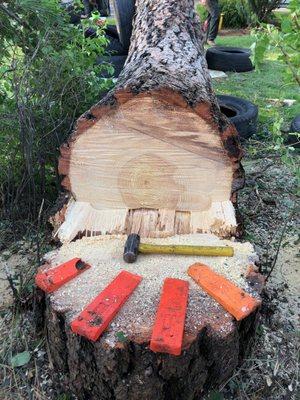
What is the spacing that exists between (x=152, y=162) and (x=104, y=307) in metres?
0.88

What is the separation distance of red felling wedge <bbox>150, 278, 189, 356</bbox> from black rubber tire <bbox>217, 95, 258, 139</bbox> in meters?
2.69

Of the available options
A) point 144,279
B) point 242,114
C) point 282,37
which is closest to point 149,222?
point 144,279

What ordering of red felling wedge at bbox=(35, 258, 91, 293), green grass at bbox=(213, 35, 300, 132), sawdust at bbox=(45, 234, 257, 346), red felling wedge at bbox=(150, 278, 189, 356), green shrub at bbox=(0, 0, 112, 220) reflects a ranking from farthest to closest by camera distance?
green grass at bbox=(213, 35, 300, 132) < green shrub at bbox=(0, 0, 112, 220) < red felling wedge at bbox=(35, 258, 91, 293) < sawdust at bbox=(45, 234, 257, 346) < red felling wedge at bbox=(150, 278, 189, 356)

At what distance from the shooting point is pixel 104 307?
167 centimetres

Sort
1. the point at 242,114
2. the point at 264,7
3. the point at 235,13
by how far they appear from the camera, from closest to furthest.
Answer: the point at 242,114, the point at 264,7, the point at 235,13

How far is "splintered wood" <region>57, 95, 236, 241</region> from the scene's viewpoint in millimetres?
2160

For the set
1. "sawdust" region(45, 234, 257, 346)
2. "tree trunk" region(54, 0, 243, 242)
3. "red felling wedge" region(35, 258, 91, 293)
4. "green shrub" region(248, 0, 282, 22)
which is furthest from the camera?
"green shrub" region(248, 0, 282, 22)

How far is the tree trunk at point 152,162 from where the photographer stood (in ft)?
7.02

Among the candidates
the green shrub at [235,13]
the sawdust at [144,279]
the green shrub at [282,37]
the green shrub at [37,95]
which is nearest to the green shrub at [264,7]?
the green shrub at [235,13]

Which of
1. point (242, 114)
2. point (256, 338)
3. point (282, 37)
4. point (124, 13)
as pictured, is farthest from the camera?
point (124, 13)

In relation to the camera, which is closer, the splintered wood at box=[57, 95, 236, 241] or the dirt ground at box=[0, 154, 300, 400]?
the dirt ground at box=[0, 154, 300, 400]

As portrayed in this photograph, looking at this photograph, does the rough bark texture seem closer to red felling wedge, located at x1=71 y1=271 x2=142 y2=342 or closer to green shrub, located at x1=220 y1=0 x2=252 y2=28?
red felling wedge, located at x1=71 y1=271 x2=142 y2=342

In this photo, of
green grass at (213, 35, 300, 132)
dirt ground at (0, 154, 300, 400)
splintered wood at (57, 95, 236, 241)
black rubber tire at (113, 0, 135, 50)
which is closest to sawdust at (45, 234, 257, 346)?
splintered wood at (57, 95, 236, 241)

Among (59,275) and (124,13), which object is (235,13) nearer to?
(124,13)
